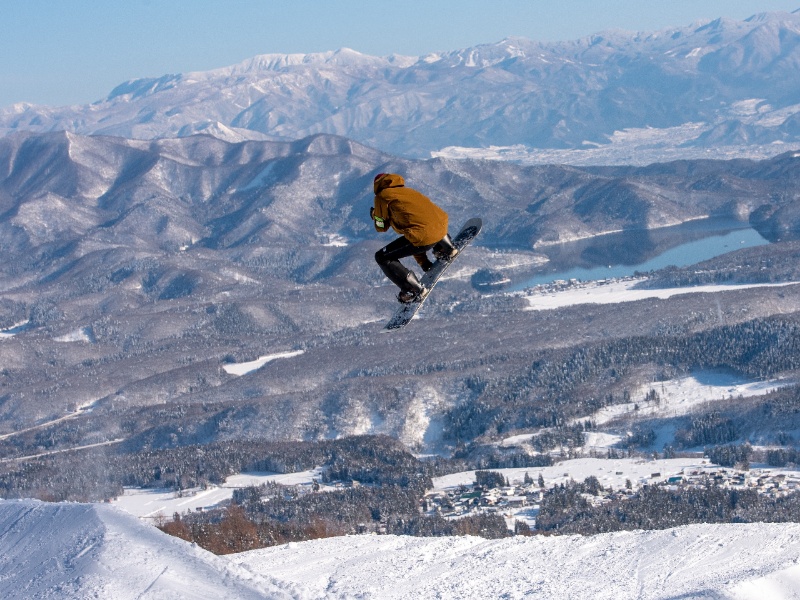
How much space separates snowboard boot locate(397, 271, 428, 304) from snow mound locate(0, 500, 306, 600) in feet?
18.4

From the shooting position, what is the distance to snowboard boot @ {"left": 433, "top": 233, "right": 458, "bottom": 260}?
65.1 feet

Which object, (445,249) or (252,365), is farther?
(252,365)

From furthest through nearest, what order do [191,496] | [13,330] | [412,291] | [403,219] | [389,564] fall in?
[13,330], [191,496], [389,564], [412,291], [403,219]

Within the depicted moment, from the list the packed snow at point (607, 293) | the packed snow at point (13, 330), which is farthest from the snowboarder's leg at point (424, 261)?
the packed snow at point (13, 330)

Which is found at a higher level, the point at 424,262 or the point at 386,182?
the point at 386,182

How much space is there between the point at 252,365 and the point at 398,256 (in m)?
79.6

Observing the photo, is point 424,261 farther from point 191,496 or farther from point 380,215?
point 191,496

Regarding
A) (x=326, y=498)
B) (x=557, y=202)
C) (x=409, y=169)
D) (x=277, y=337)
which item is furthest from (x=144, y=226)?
(x=326, y=498)

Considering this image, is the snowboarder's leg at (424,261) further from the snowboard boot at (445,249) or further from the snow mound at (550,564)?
the snow mound at (550,564)

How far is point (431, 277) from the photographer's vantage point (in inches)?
818

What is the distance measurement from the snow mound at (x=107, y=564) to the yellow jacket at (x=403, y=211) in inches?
264

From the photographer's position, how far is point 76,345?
368 ft

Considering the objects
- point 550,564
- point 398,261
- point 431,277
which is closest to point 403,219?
point 398,261

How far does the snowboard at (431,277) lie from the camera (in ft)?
68.0
